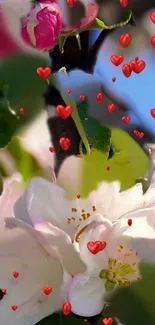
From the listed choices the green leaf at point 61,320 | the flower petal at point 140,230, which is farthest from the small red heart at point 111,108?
the green leaf at point 61,320

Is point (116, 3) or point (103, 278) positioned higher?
point (116, 3)

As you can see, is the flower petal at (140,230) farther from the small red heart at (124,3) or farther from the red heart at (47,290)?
the small red heart at (124,3)

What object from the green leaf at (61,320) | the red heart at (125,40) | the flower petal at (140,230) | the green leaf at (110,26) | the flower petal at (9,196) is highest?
the green leaf at (110,26)

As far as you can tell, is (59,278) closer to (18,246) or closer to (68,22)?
(18,246)

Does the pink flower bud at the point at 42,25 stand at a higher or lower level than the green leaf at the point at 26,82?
higher

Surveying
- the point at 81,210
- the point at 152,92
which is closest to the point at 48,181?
the point at 81,210
